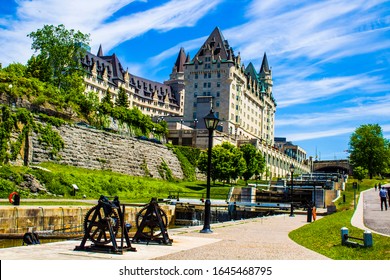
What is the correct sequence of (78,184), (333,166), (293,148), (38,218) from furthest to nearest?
(293,148), (333,166), (78,184), (38,218)

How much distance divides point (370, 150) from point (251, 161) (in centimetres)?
3737

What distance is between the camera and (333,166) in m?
135

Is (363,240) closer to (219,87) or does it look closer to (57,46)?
(57,46)

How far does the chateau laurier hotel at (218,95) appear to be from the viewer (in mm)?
95312

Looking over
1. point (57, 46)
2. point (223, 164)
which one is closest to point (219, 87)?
point (223, 164)

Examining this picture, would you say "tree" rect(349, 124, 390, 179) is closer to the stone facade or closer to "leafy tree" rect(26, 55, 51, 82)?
the stone facade

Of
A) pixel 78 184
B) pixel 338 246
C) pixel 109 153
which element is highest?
pixel 109 153

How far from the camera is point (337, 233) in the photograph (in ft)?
47.9

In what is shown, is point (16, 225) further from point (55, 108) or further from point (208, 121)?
point (55, 108)

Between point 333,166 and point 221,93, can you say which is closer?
point 221,93

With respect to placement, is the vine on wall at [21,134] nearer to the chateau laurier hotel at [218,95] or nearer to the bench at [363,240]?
the bench at [363,240]

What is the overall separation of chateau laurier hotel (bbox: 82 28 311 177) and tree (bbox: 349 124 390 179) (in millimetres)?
16152

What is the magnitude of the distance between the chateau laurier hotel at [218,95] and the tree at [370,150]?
16152 mm
